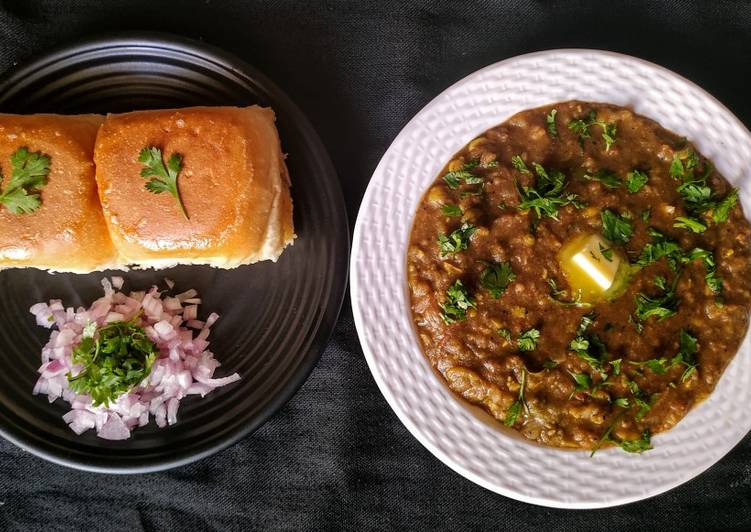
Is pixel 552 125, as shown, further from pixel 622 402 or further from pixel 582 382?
pixel 622 402

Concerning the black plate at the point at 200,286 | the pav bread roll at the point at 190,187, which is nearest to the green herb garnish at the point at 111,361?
the black plate at the point at 200,286

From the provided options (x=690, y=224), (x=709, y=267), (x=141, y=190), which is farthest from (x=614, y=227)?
(x=141, y=190)

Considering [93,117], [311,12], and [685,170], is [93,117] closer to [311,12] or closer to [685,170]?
[311,12]

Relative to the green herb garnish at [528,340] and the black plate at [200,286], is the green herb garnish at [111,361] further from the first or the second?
the green herb garnish at [528,340]

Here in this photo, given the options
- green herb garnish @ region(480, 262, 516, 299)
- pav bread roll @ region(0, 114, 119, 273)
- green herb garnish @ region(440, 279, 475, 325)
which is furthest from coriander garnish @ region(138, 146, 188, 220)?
green herb garnish @ region(480, 262, 516, 299)

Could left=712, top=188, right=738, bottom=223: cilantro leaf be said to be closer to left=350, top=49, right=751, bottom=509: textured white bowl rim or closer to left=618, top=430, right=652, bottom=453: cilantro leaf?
left=350, top=49, right=751, bottom=509: textured white bowl rim

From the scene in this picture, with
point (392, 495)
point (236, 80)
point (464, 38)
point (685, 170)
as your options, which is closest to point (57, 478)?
point (392, 495)
